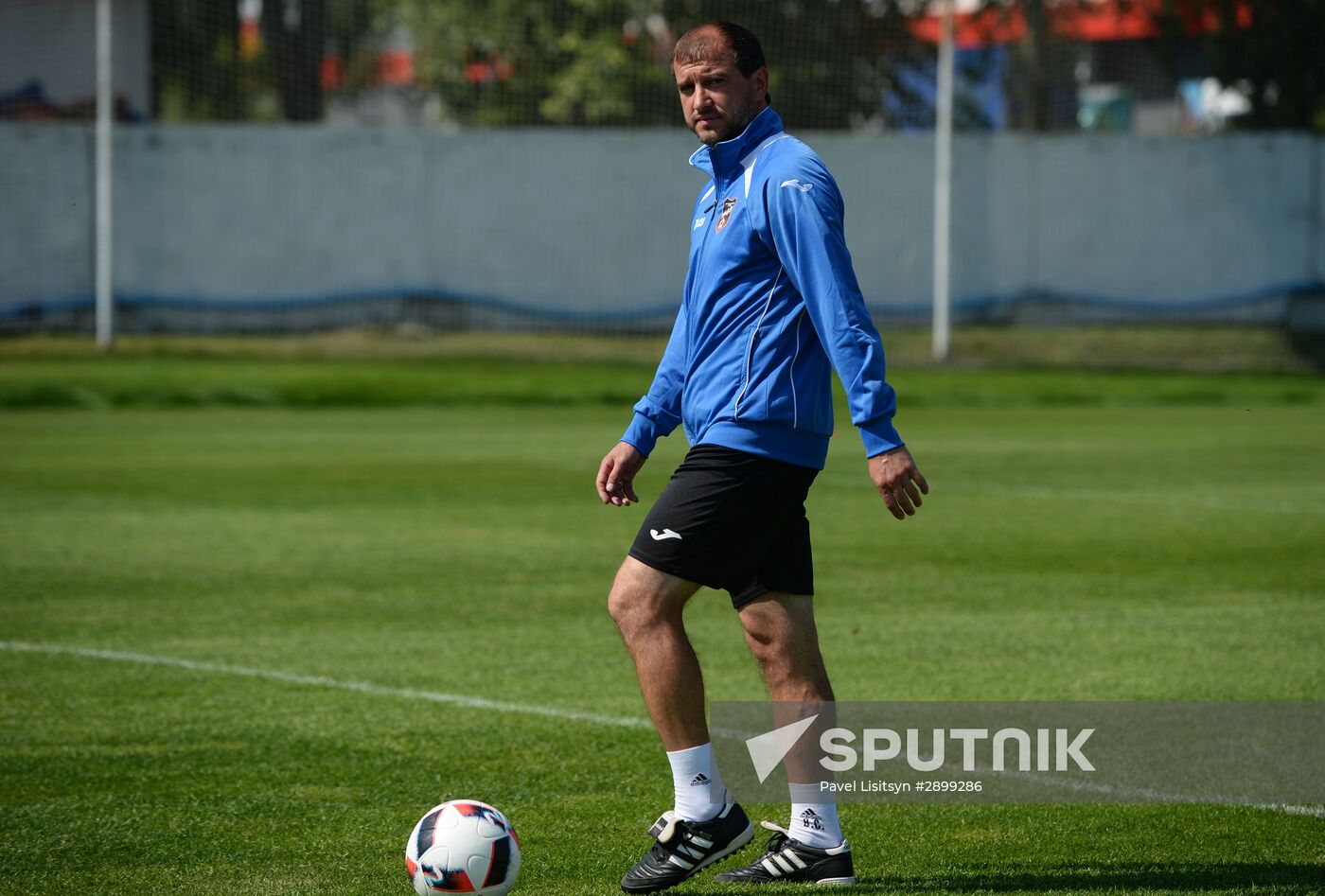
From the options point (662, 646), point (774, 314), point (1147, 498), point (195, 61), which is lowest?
point (1147, 498)

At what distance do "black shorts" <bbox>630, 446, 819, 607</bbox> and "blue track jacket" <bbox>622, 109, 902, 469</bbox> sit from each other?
0.06 m

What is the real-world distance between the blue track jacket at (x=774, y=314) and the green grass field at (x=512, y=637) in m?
1.23

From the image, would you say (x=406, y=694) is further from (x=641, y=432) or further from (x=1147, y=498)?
(x=1147, y=498)

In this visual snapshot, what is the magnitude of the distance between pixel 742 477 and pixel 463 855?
3.92 ft

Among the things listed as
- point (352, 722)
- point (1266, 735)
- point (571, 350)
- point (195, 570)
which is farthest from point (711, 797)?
point (571, 350)

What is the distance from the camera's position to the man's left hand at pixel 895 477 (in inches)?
182

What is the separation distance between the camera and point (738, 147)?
4.96 metres

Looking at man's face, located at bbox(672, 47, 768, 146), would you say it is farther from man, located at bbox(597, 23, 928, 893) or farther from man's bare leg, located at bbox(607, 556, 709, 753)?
man's bare leg, located at bbox(607, 556, 709, 753)

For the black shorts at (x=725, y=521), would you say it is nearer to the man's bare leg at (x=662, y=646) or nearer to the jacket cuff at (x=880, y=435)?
the man's bare leg at (x=662, y=646)

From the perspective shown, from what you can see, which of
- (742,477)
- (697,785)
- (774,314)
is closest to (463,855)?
(697,785)

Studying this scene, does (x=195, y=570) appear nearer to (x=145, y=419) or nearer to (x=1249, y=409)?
(x=145, y=419)

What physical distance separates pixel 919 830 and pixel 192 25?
27.8 meters

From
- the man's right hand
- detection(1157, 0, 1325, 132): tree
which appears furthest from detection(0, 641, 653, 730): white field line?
detection(1157, 0, 1325, 132): tree

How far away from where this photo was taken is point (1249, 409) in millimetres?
24656
